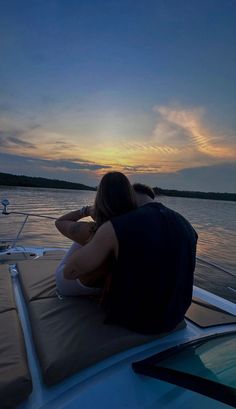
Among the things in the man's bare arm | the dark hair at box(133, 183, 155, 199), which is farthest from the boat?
the dark hair at box(133, 183, 155, 199)

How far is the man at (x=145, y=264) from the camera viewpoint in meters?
1.57

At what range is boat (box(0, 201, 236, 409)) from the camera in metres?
1.27

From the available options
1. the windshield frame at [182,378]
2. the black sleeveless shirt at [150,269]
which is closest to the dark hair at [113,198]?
the black sleeveless shirt at [150,269]

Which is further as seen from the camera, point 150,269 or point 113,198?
point 113,198

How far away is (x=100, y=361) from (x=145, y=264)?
23.0 inches

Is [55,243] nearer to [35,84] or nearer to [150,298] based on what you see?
[35,84]

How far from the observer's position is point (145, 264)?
1.62m

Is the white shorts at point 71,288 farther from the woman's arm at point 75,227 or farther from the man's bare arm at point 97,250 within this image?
the man's bare arm at point 97,250

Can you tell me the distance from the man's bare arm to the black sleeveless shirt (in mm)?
40

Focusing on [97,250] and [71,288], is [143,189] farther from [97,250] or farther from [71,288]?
[71,288]

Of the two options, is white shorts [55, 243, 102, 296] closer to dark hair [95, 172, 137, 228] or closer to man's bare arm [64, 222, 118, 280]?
man's bare arm [64, 222, 118, 280]

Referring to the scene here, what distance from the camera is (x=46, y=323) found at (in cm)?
176

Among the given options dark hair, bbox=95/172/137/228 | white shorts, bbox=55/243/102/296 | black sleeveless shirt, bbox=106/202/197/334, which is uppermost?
dark hair, bbox=95/172/137/228

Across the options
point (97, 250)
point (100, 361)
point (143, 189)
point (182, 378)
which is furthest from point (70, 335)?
point (143, 189)
